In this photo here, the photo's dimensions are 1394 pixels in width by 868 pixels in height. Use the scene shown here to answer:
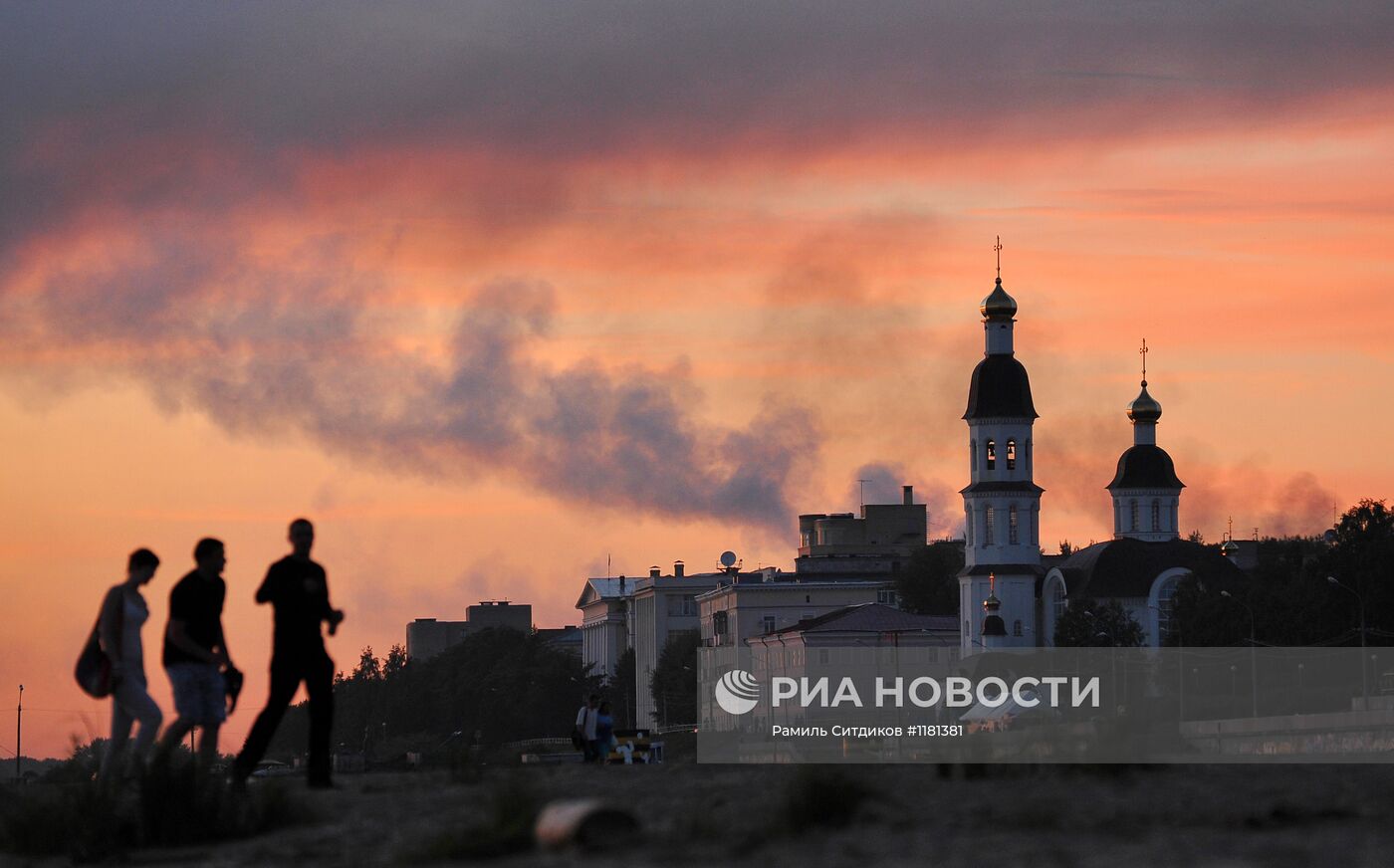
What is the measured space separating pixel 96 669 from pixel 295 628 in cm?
148

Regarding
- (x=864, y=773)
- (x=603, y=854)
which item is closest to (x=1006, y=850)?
(x=603, y=854)

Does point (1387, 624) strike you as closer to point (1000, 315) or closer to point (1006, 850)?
point (1000, 315)

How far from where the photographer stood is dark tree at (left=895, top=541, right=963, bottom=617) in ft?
591

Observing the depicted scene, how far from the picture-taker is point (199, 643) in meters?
17.2

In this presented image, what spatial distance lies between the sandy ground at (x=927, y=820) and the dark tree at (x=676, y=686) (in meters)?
147

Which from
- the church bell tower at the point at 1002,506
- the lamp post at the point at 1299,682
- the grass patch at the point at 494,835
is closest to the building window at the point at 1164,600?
the church bell tower at the point at 1002,506

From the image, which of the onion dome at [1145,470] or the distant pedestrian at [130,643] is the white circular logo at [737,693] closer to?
the onion dome at [1145,470]

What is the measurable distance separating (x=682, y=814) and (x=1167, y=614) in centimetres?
13884

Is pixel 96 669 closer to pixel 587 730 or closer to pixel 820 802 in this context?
pixel 820 802

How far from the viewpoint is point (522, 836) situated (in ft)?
44.7

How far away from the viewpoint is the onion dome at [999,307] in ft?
516

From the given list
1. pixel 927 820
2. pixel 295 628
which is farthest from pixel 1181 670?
pixel 927 820

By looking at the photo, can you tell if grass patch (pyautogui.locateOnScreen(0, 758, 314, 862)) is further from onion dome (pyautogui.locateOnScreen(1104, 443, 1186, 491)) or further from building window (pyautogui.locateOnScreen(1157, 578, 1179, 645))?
onion dome (pyautogui.locateOnScreen(1104, 443, 1186, 491))

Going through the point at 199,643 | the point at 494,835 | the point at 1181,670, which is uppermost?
the point at 1181,670
